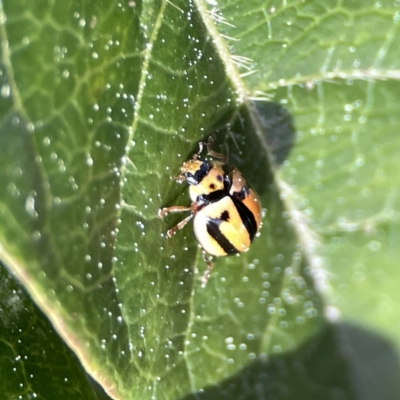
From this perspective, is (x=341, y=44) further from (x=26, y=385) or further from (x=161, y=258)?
(x=26, y=385)

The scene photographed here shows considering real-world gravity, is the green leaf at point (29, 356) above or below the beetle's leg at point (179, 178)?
below

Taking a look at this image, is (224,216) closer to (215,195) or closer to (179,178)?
(215,195)

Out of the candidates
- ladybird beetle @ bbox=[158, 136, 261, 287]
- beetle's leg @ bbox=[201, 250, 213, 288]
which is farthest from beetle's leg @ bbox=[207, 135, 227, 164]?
beetle's leg @ bbox=[201, 250, 213, 288]

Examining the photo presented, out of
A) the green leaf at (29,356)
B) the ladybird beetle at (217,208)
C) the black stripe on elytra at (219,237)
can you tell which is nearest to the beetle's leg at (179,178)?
the ladybird beetle at (217,208)

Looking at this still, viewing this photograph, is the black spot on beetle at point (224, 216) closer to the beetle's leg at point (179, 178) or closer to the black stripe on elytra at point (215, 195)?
the black stripe on elytra at point (215, 195)

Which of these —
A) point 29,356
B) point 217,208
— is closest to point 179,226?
point 217,208

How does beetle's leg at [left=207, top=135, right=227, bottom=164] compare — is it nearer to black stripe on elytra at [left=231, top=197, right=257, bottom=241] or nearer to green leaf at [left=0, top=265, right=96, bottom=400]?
black stripe on elytra at [left=231, top=197, right=257, bottom=241]

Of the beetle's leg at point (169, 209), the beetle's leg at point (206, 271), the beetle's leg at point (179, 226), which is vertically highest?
the beetle's leg at point (169, 209)
